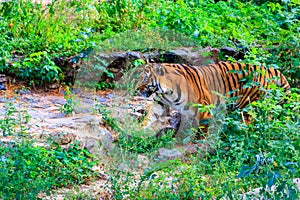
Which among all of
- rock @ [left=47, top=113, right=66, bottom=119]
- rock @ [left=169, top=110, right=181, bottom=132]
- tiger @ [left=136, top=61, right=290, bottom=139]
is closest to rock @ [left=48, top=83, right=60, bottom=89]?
rock @ [left=47, top=113, right=66, bottom=119]

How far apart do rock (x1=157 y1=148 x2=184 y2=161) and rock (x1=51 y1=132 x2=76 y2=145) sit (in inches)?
34.8

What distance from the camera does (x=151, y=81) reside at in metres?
6.81

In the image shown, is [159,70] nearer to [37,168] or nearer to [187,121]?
[187,121]

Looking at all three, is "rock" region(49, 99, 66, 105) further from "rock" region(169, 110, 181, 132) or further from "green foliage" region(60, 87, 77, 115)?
"rock" region(169, 110, 181, 132)

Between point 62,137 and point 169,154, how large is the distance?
1.08 metres

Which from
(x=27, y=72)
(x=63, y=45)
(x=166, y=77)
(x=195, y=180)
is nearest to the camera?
(x=195, y=180)

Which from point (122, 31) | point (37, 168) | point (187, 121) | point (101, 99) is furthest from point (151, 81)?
point (122, 31)

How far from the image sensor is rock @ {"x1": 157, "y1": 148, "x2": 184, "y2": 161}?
626 cm

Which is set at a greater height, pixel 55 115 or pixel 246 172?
pixel 246 172

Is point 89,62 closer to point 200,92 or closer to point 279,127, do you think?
point 200,92

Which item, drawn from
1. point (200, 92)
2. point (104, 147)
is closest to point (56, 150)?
point (104, 147)

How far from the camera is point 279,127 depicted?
4.86 meters

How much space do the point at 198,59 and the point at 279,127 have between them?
3476 millimetres

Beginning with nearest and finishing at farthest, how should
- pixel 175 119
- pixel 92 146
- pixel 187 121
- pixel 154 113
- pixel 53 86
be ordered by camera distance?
pixel 92 146
pixel 187 121
pixel 154 113
pixel 175 119
pixel 53 86
